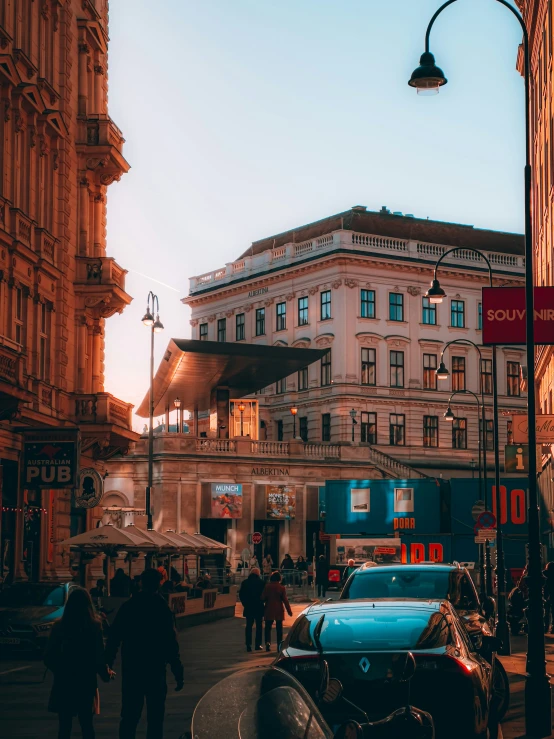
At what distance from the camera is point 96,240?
40.6 m

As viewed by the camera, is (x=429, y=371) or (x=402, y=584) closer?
(x=402, y=584)

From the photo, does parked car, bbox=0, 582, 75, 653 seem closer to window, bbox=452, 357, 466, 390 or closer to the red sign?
the red sign

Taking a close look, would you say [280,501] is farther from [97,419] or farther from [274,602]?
[274,602]

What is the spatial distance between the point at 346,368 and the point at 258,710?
259ft

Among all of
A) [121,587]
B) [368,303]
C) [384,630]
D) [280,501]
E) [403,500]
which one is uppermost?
[368,303]

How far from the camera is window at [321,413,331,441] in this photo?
277 ft

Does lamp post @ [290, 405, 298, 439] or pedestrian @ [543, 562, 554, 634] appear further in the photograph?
lamp post @ [290, 405, 298, 439]

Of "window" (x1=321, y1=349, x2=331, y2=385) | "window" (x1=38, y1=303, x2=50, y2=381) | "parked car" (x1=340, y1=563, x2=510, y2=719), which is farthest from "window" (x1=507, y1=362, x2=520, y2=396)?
"parked car" (x1=340, y1=563, x2=510, y2=719)

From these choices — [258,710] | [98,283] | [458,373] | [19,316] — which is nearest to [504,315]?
[19,316]

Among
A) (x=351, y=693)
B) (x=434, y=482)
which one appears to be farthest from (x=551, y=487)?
(x=351, y=693)

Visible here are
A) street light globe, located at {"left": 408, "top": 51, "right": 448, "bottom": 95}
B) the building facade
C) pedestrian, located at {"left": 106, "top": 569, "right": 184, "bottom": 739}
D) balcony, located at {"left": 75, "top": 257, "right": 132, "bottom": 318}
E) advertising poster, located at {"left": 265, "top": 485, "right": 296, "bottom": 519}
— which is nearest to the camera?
pedestrian, located at {"left": 106, "top": 569, "right": 184, "bottom": 739}

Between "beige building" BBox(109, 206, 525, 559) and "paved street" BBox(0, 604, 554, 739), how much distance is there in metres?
43.4

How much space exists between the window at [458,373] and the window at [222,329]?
17.5 meters

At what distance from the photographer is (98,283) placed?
38156 mm
